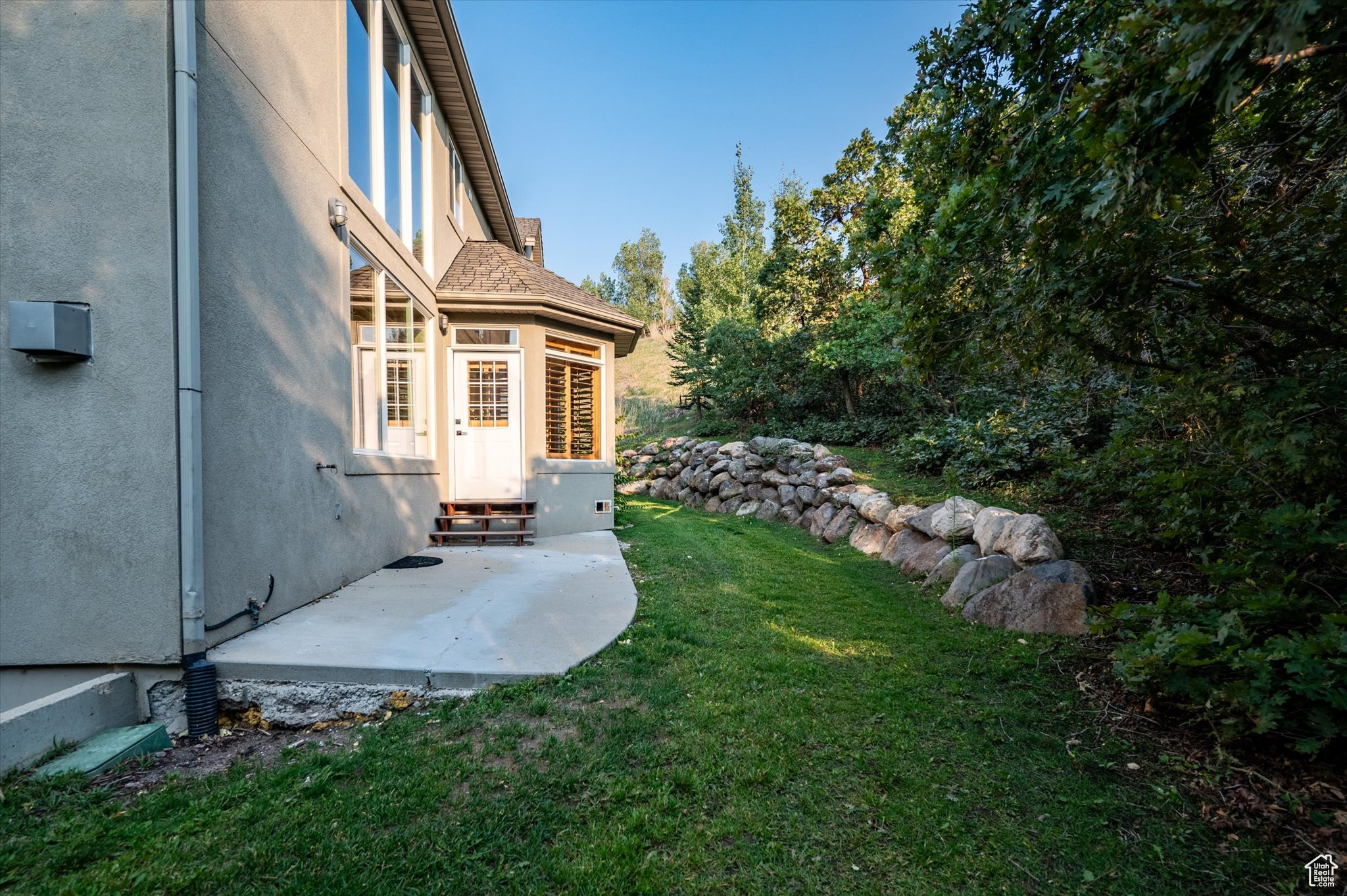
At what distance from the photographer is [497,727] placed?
2.55m

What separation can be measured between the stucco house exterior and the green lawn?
3.11 feet

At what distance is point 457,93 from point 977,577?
8.21 meters

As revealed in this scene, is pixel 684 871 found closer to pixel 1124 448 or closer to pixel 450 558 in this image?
pixel 1124 448

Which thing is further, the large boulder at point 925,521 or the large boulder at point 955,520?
the large boulder at point 925,521

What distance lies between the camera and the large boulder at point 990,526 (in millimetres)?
4805

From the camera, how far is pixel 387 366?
222 inches

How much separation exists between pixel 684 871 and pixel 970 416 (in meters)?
8.08

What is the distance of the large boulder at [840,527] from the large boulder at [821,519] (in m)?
0.13

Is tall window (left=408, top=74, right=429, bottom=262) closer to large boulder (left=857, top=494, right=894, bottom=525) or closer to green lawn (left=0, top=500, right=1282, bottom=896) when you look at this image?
green lawn (left=0, top=500, right=1282, bottom=896)

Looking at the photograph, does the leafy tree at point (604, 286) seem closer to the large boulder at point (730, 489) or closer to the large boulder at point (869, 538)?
the large boulder at point (730, 489)

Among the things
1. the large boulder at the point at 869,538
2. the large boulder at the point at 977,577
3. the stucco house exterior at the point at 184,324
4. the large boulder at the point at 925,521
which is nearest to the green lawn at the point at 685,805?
the stucco house exterior at the point at 184,324

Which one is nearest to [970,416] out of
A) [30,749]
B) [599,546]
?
[599,546]

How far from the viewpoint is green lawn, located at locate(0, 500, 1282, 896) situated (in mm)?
1730
